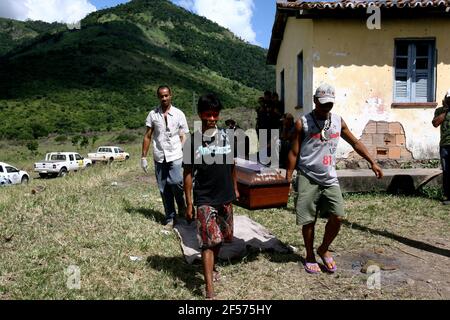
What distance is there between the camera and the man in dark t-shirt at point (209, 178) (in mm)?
3592

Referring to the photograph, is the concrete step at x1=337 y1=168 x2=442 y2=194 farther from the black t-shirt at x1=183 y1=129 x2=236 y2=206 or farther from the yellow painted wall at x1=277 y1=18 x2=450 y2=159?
the black t-shirt at x1=183 y1=129 x2=236 y2=206

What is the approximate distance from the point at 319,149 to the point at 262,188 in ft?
2.42

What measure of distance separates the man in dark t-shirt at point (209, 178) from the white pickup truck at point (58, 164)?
25.6 metres

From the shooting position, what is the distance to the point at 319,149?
4.01 metres

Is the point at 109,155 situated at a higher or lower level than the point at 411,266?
lower

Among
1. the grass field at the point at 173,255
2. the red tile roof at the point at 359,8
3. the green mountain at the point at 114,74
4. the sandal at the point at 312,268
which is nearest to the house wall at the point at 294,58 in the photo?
the red tile roof at the point at 359,8

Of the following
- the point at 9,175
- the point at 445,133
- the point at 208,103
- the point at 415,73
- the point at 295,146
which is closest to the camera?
the point at 208,103

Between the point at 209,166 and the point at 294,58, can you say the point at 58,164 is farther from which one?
the point at 209,166

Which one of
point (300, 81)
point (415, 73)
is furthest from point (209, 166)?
point (300, 81)

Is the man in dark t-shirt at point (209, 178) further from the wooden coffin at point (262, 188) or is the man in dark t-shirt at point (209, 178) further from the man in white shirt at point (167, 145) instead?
the man in white shirt at point (167, 145)

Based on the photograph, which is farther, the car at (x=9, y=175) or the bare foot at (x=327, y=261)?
the car at (x=9, y=175)

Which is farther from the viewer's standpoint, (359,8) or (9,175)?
(9,175)
